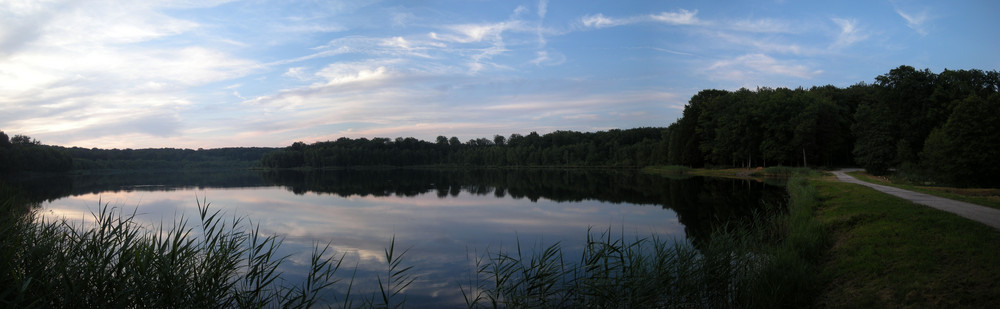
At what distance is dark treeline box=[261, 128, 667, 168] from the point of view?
97500 mm

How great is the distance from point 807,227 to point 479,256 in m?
7.20

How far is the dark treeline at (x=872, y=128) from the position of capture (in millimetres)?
22234

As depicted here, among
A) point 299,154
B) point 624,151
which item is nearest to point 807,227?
point 624,151

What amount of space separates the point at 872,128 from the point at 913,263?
1303 inches

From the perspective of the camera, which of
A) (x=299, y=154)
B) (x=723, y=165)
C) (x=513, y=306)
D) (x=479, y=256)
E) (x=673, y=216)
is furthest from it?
(x=299, y=154)

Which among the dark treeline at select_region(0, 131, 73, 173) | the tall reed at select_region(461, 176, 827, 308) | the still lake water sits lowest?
the still lake water

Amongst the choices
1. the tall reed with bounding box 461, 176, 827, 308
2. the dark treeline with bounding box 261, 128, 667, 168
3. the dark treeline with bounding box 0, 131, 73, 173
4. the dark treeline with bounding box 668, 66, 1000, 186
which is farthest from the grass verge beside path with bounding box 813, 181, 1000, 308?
the dark treeline with bounding box 0, 131, 73, 173

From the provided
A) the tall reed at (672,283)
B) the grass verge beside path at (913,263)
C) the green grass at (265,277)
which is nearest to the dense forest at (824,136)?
the grass verge beside path at (913,263)

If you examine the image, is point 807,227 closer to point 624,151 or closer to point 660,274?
point 660,274

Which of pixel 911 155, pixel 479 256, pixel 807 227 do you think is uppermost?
pixel 911 155

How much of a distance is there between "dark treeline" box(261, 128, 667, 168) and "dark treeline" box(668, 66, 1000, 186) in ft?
69.8

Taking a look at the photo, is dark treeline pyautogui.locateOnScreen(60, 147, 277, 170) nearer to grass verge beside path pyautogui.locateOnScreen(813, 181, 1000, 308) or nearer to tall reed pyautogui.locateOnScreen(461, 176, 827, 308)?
tall reed pyautogui.locateOnScreen(461, 176, 827, 308)

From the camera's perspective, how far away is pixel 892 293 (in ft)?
21.0

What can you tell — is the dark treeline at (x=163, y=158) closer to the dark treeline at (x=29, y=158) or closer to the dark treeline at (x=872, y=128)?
the dark treeline at (x=29, y=158)
